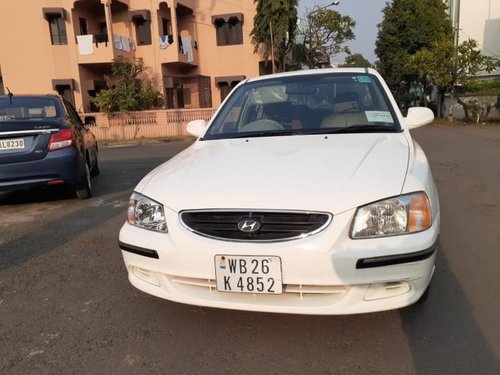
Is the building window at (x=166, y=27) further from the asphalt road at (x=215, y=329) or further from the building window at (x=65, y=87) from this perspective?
the asphalt road at (x=215, y=329)

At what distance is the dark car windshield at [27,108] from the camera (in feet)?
21.1

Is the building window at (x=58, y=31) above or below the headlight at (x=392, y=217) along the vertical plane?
above

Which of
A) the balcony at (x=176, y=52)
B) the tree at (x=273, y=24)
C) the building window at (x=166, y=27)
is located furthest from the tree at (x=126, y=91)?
the tree at (x=273, y=24)

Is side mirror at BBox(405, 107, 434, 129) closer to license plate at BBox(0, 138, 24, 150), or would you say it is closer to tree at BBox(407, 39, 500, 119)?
license plate at BBox(0, 138, 24, 150)

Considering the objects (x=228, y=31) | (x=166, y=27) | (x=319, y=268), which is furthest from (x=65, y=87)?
(x=319, y=268)

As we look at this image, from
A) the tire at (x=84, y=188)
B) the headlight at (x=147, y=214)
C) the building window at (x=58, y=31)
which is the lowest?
the tire at (x=84, y=188)

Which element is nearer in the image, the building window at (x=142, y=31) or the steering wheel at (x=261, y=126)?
the steering wheel at (x=261, y=126)

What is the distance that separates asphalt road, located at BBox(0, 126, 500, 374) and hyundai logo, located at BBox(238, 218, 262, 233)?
71cm

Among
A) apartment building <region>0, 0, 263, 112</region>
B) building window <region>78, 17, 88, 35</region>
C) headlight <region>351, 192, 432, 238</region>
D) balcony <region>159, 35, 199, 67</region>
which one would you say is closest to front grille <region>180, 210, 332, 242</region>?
headlight <region>351, 192, 432, 238</region>

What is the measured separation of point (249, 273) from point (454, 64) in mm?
22499

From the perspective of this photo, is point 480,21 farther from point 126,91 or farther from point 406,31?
point 126,91

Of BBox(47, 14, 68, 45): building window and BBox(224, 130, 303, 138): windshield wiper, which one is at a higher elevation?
BBox(47, 14, 68, 45): building window

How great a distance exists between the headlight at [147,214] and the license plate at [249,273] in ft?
1.40

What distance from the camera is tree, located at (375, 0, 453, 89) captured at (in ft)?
94.7
